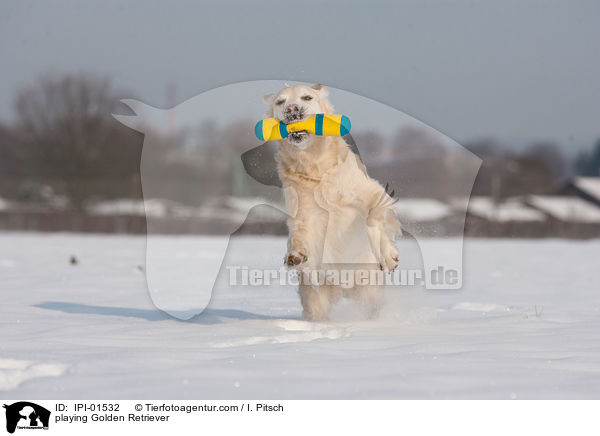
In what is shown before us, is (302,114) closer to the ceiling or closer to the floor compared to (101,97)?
closer to the floor

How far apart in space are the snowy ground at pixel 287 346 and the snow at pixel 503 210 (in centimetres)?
2104

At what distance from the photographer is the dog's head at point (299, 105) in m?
5.18

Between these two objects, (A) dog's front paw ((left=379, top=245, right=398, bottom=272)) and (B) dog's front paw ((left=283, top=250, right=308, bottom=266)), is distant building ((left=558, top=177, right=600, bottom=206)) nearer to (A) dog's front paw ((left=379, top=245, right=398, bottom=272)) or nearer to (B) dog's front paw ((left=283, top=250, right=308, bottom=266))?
(A) dog's front paw ((left=379, top=245, right=398, bottom=272))

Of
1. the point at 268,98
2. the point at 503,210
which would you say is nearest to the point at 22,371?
the point at 268,98

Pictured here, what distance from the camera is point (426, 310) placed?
19.3 feet

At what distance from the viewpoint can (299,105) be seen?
5.17 m

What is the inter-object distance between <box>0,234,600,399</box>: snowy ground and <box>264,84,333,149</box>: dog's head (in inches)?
43.2

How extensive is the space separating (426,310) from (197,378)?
2972 millimetres

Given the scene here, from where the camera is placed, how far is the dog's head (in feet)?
17.0

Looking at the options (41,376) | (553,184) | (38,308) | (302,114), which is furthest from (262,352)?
(553,184)

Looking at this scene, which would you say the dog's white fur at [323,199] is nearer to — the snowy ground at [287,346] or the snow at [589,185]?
the snowy ground at [287,346]

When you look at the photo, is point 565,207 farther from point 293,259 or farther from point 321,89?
point 293,259
